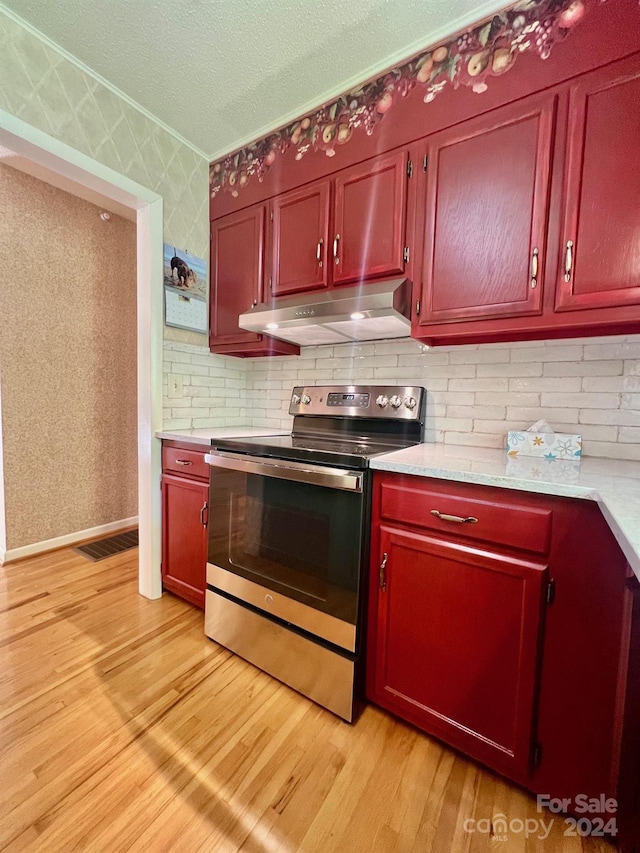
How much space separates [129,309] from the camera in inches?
118

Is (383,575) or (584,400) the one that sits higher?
(584,400)

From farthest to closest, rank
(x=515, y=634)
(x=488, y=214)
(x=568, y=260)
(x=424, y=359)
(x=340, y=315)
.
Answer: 1. (x=424, y=359)
2. (x=340, y=315)
3. (x=488, y=214)
4. (x=568, y=260)
5. (x=515, y=634)

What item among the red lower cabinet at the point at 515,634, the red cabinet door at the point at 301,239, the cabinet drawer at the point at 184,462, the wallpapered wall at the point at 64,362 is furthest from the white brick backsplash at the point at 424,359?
the wallpapered wall at the point at 64,362

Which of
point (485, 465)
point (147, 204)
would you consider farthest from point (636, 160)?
point (147, 204)

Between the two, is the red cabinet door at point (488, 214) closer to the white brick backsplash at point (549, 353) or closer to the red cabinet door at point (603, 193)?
the red cabinet door at point (603, 193)

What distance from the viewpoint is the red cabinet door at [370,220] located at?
1475 mm

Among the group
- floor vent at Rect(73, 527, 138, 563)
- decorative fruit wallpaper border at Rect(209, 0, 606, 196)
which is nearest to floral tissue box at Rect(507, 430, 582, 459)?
decorative fruit wallpaper border at Rect(209, 0, 606, 196)

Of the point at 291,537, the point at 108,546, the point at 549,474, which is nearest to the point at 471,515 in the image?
the point at 549,474

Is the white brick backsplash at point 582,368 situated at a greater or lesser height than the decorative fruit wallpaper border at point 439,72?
lesser

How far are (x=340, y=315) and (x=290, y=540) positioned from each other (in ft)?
3.12

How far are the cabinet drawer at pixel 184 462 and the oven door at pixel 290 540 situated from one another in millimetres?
163

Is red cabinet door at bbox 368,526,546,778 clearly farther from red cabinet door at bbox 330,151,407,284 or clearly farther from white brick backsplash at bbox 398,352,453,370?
red cabinet door at bbox 330,151,407,284

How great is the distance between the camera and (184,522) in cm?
190

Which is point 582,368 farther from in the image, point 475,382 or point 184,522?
point 184,522
